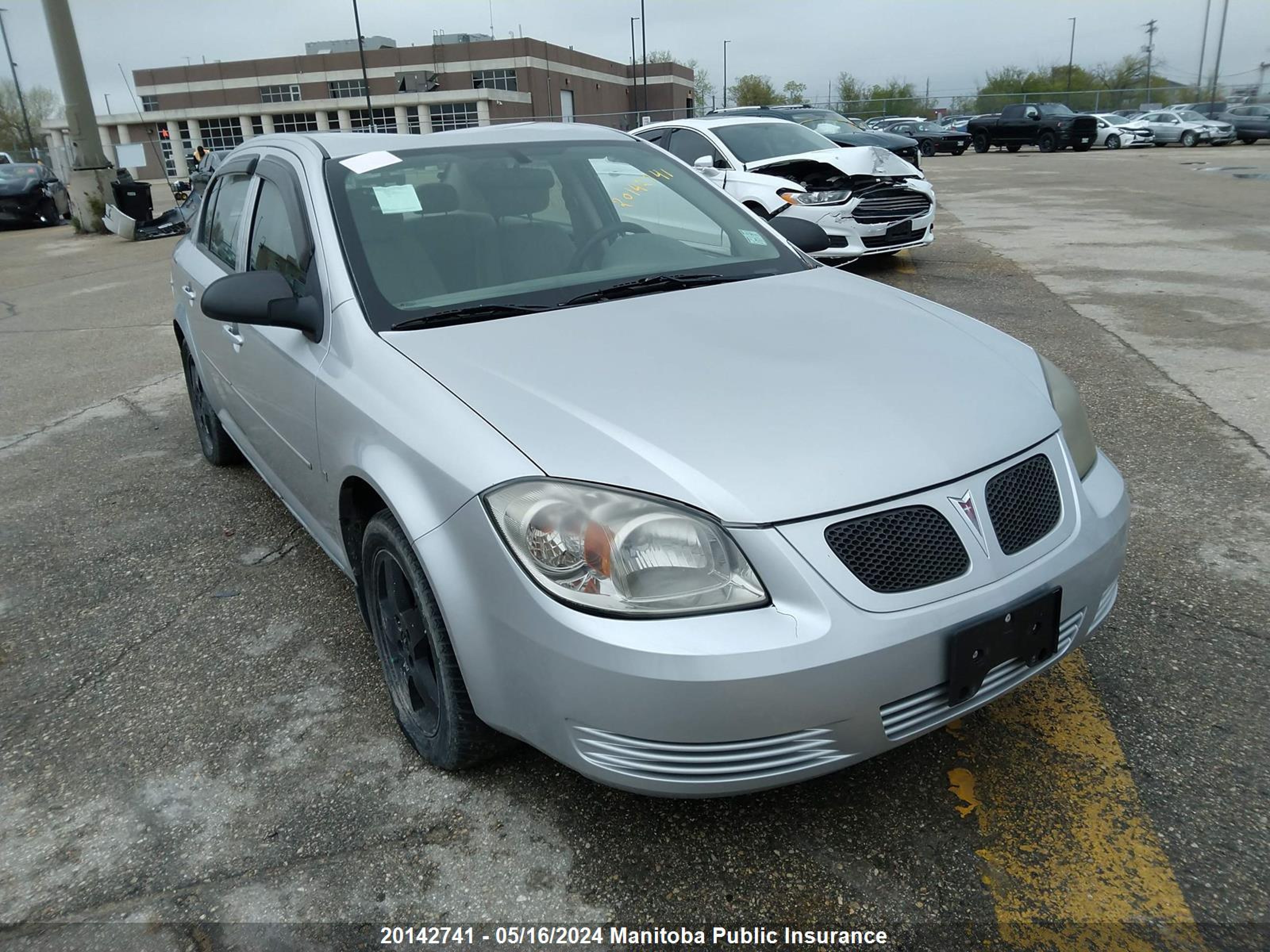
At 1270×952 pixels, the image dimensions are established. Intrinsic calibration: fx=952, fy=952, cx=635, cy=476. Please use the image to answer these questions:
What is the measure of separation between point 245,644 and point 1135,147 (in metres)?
37.6

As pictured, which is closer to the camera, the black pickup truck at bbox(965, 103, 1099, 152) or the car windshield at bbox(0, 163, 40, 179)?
the car windshield at bbox(0, 163, 40, 179)

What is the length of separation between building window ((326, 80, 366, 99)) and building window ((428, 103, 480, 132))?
748 centimetres

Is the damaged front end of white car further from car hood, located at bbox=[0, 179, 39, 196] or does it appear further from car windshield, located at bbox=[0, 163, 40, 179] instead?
car windshield, located at bbox=[0, 163, 40, 179]

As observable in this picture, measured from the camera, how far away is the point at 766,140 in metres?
10.1

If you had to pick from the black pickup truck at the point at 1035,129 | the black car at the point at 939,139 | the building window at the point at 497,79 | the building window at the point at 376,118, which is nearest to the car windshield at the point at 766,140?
the black car at the point at 939,139

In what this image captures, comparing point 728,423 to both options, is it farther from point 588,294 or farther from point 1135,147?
point 1135,147

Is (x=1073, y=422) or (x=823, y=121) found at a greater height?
(x=823, y=121)

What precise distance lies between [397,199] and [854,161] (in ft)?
23.9

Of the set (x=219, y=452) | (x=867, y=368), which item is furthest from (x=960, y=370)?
(x=219, y=452)

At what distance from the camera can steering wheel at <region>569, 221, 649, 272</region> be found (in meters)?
3.06

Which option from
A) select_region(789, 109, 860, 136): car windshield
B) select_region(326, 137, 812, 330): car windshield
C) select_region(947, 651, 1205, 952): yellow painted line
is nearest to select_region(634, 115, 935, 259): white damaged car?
select_region(326, 137, 812, 330): car windshield

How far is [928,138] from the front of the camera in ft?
112

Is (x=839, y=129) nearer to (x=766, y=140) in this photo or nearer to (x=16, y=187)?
(x=766, y=140)

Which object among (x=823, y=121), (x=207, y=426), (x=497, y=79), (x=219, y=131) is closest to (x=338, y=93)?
(x=219, y=131)
